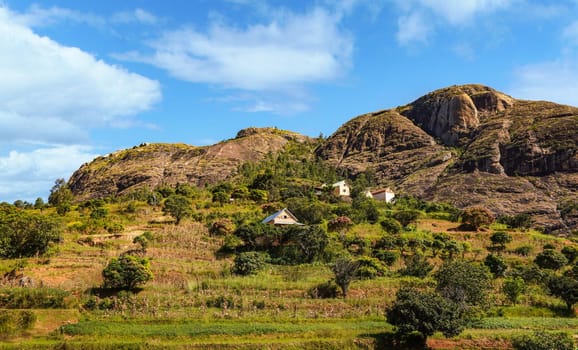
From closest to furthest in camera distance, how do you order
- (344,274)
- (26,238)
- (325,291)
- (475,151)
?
(344,274) < (325,291) < (26,238) < (475,151)

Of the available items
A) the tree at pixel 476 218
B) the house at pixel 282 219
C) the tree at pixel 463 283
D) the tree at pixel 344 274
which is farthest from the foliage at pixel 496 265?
the house at pixel 282 219

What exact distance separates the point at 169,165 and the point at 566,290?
127 m

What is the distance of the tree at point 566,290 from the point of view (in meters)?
32.1

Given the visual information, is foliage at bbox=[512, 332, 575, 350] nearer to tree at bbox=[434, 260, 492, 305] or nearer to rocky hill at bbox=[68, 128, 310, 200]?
tree at bbox=[434, 260, 492, 305]

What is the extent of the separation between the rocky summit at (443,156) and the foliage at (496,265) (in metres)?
44.6

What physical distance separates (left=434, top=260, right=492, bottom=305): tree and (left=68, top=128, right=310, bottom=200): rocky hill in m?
97.7

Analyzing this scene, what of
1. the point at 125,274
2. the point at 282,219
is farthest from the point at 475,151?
the point at 125,274

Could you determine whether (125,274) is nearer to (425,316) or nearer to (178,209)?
(425,316)

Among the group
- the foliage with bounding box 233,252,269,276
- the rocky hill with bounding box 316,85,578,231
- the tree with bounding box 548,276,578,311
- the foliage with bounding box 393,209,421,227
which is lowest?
the tree with bounding box 548,276,578,311

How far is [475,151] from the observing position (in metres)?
110

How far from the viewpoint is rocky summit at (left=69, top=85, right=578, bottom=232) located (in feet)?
302

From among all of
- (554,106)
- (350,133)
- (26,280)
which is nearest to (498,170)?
(554,106)

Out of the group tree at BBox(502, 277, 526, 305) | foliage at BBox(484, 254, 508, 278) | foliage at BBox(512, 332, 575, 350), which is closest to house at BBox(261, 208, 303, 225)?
foliage at BBox(484, 254, 508, 278)

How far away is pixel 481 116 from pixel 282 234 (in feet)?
340
